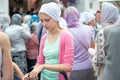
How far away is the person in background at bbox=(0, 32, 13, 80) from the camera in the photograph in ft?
12.5

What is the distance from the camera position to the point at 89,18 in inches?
380

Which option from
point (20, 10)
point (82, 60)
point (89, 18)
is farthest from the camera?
point (20, 10)

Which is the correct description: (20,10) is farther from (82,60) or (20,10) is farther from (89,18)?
(82,60)

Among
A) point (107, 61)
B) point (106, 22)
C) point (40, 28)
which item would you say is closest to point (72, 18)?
point (40, 28)

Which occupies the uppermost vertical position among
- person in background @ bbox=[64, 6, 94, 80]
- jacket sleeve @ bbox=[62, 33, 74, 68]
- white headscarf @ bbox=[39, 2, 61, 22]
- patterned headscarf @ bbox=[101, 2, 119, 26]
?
white headscarf @ bbox=[39, 2, 61, 22]

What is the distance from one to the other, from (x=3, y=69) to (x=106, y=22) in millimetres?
2133

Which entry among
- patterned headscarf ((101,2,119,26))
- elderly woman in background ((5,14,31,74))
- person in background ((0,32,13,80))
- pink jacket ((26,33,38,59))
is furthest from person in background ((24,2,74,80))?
pink jacket ((26,33,38,59))

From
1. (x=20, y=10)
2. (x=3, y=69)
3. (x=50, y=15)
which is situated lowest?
(x=20, y=10)

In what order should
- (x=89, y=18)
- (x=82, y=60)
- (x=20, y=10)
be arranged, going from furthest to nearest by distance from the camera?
(x=20, y=10) → (x=89, y=18) → (x=82, y=60)

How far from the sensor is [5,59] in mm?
3852

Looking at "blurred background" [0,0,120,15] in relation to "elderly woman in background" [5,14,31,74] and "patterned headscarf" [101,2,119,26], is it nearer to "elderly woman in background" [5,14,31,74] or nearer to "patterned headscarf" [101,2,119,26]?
"elderly woman in background" [5,14,31,74]

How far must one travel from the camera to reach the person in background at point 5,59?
3797mm

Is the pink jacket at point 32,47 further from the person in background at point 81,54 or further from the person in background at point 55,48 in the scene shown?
the person in background at point 55,48

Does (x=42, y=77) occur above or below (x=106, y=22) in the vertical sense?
below
